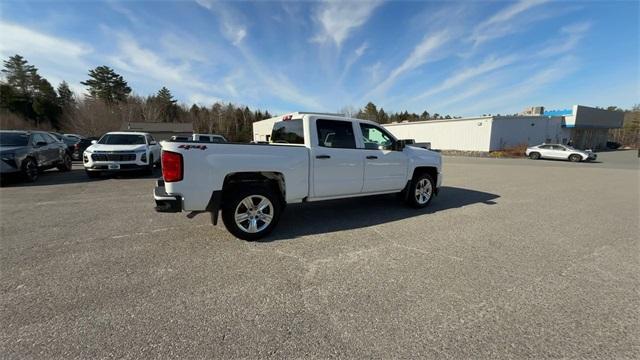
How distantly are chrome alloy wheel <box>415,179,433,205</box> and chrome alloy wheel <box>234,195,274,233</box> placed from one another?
3514 mm

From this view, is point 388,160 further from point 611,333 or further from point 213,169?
point 611,333

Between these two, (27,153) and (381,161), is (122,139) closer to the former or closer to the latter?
(27,153)

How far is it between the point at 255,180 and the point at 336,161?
1475 millimetres

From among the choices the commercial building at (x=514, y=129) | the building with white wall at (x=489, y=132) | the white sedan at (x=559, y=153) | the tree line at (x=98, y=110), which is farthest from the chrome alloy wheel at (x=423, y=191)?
the tree line at (x=98, y=110)

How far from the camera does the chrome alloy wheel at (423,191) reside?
625 centimetres

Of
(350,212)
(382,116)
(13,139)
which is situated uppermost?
(382,116)

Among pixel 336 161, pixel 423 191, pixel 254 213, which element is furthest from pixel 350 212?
pixel 254 213

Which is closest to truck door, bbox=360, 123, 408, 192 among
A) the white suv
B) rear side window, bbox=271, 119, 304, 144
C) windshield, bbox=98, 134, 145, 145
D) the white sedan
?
rear side window, bbox=271, 119, 304, 144

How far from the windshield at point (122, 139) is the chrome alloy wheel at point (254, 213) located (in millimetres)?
9538

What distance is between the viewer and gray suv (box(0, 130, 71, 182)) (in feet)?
28.9

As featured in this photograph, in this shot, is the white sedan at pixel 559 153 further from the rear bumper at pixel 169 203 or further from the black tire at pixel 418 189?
the rear bumper at pixel 169 203

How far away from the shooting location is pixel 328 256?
373cm

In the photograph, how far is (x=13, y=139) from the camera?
31.4ft

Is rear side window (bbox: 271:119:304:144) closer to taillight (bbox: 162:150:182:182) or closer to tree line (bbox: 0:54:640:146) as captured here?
taillight (bbox: 162:150:182:182)
